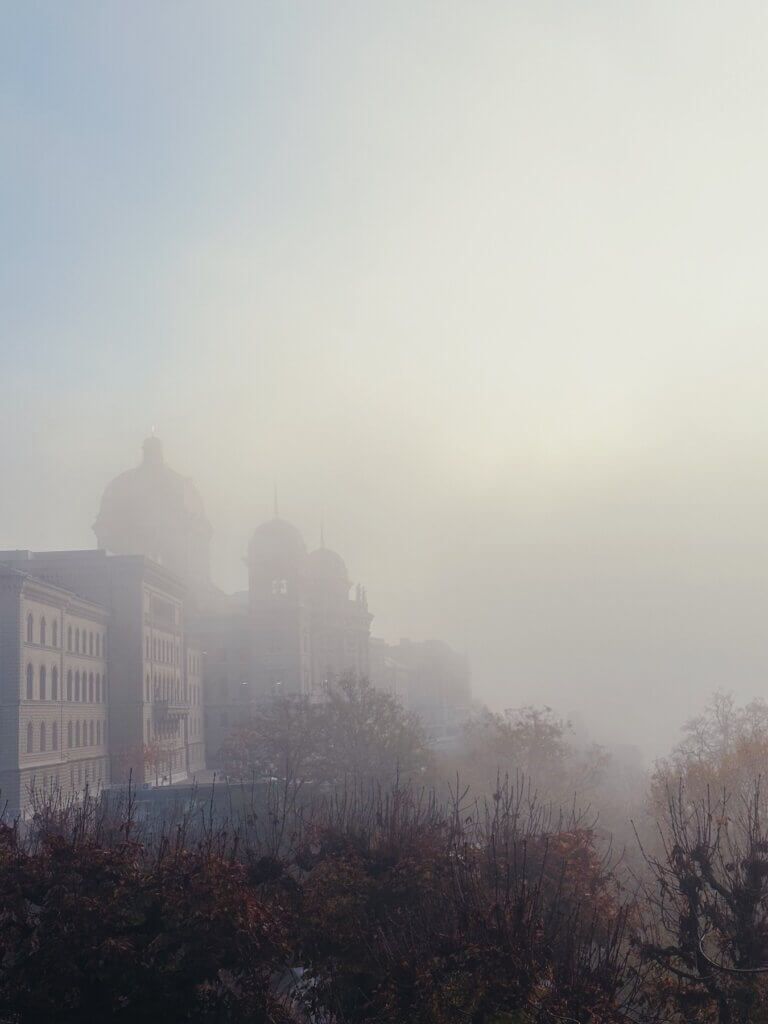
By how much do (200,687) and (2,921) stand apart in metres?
79.2

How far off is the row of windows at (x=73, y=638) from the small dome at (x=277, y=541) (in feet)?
89.8

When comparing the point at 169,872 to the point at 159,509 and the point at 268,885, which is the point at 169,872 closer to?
the point at 268,885

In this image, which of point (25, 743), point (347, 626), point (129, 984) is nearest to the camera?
point (129, 984)

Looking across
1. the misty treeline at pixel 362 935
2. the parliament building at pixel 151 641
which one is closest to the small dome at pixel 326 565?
the parliament building at pixel 151 641

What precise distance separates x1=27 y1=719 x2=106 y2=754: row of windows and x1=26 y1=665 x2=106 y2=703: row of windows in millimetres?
1427

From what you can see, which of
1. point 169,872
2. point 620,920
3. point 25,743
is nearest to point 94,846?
point 169,872

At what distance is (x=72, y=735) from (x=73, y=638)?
547 cm

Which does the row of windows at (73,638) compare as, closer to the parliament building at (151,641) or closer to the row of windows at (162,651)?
the parliament building at (151,641)

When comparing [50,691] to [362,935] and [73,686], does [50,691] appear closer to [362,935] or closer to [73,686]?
[73,686]

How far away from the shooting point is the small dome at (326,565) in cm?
10406

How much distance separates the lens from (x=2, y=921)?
602 inches

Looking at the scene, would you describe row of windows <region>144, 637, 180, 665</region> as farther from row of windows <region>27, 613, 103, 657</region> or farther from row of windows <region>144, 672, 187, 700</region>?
row of windows <region>27, 613, 103, 657</region>

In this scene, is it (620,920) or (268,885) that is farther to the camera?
(268,885)

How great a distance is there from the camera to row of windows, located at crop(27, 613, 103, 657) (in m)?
57.7
